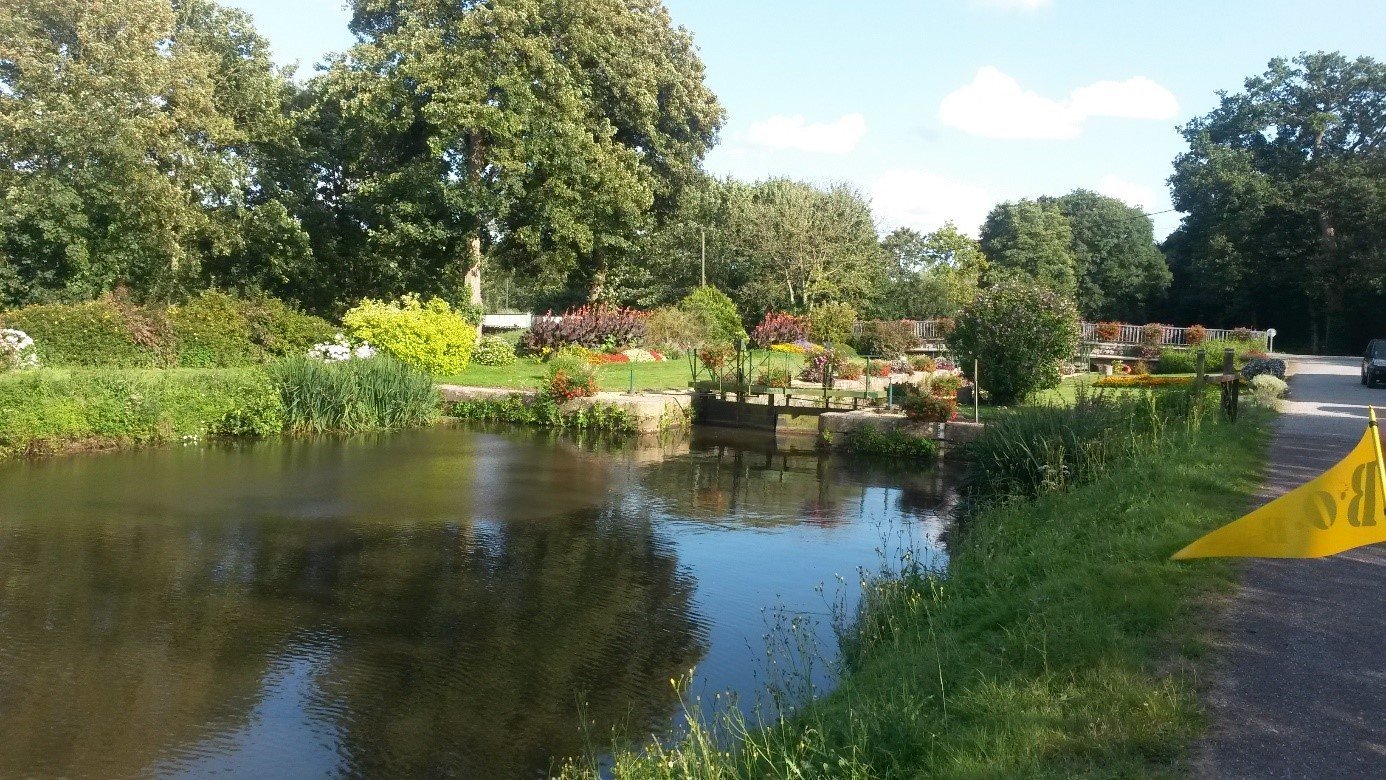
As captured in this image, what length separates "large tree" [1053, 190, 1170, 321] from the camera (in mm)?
49688

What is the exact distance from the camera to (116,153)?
2530cm

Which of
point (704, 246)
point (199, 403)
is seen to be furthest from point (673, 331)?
point (199, 403)

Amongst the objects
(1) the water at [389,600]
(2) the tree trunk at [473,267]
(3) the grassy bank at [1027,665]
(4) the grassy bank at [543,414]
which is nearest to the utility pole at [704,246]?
(2) the tree trunk at [473,267]

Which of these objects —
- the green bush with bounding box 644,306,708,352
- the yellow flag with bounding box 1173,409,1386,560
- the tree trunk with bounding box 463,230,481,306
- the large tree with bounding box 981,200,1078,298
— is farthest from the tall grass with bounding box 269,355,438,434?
→ the large tree with bounding box 981,200,1078,298

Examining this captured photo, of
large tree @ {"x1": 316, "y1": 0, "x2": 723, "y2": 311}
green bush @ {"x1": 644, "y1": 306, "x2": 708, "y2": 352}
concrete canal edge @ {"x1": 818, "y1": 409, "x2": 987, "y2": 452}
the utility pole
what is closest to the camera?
concrete canal edge @ {"x1": 818, "y1": 409, "x2": 987, "y2": 452}

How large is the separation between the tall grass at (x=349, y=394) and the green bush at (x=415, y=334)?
105 inches

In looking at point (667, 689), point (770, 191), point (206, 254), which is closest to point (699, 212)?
point (770, 191)

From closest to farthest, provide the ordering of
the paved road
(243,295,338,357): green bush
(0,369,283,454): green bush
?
the paved road, (0,369,283,454): green bush, (243,295,338,357): green bush

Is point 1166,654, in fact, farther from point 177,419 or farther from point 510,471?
point 177,419

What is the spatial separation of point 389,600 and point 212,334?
48.9 feet

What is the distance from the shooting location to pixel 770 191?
45344 millimetres

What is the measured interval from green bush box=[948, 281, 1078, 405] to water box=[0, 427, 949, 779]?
5.08 metres

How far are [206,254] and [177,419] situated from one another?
15.4 m

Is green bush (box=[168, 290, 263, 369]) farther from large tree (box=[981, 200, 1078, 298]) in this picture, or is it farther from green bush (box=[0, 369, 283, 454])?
large tree (box=[981, 200, 1078, 298])
